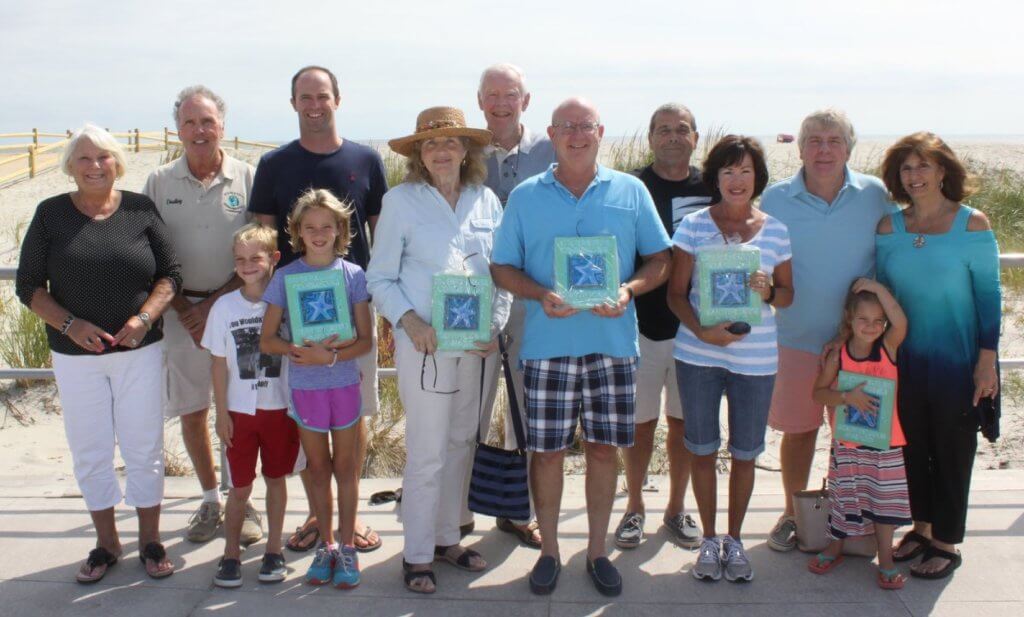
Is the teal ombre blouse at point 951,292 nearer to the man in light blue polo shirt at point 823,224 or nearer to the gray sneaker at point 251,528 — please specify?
the man in light blue polo shirt at point 823,224

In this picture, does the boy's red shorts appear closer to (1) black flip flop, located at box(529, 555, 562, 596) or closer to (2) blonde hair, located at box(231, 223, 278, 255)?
(2) blonde hair, located at box(231, 223, 278, 255)

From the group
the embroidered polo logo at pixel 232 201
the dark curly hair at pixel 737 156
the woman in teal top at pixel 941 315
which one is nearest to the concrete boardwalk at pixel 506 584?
the woman in teal top at pixel 941 315

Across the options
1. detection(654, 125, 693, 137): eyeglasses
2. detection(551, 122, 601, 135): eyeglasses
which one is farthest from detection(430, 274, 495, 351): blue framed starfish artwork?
detection(654, 125, 693, 137): eyeglasses

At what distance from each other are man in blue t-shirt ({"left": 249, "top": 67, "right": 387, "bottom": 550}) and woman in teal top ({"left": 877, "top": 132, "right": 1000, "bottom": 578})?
2.57m

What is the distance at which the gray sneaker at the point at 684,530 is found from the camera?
14.7ft

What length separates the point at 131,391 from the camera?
13.8 feet

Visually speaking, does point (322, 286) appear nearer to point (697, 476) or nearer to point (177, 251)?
point (177, 251)

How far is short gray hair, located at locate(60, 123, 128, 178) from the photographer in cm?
411

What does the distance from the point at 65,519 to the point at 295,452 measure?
5.16 ft

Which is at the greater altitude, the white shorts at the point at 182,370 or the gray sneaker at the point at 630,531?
the white shorts at the point at 182,370

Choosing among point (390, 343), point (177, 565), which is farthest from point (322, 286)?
point (390, 343)

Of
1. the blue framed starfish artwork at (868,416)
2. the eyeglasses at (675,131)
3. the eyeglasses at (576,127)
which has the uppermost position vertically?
the eyeglasses at (675,131)

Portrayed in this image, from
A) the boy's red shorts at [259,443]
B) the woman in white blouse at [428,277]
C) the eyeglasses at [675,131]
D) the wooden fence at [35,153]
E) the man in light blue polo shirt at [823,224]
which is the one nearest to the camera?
the woman in white blouse at [428,277]

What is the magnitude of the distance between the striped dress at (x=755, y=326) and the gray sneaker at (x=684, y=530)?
0.97m
